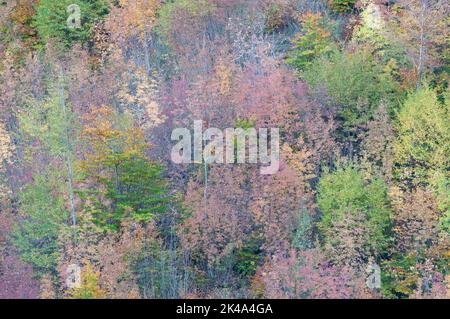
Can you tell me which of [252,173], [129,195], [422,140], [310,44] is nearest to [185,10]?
[310,44]

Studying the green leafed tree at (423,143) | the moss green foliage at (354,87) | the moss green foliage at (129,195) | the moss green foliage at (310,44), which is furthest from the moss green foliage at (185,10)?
the green leafed tree at (423,143)

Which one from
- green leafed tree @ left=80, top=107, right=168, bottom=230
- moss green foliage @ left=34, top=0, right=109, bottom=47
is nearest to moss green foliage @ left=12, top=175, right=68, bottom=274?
green leafed tree @ left=80, top=107, right=168, bottom=230

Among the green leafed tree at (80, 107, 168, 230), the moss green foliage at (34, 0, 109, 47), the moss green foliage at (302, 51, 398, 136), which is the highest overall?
the moss green foliage at (34, 0, 109, 47)

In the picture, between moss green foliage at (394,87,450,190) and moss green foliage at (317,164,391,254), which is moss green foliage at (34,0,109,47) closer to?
moss green foliage at (317,164,391,254)

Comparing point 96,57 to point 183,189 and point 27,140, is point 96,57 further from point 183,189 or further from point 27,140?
point 183,189

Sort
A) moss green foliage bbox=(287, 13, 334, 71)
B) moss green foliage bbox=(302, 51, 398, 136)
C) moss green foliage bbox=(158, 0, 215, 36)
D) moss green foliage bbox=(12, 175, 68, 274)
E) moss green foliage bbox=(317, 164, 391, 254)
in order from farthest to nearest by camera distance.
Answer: moss green foliage bbox=(158, 0, 215, 36), moss green foliage bbox=(287, 13, 334, 71), moss green foliage bbox=(302, 51, 398, 136), moss green foliage bbox=(12, 175, 68, 274), moss green foliage bbox=(317, 164, 391, 254)

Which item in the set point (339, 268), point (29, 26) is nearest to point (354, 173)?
point (339, 268)

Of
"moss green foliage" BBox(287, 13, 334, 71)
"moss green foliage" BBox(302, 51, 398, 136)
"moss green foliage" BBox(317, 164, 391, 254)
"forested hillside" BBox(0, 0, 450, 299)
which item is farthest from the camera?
"moss green foliage" BBox(287, 13, 334, 71)
